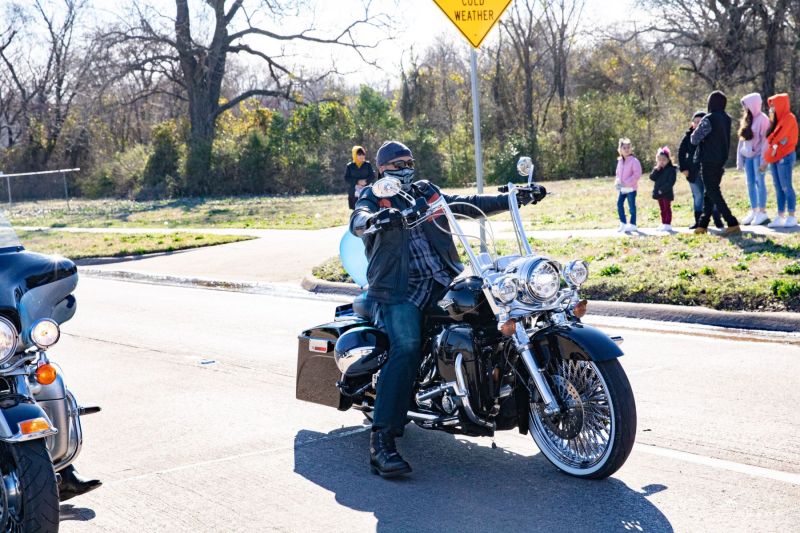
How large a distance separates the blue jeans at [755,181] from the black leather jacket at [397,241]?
971 cm

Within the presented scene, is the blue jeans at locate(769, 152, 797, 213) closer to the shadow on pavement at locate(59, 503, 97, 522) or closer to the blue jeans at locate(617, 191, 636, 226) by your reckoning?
the blue jeans at locate(617, 191, 636, 226)

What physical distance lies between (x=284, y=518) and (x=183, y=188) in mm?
36535

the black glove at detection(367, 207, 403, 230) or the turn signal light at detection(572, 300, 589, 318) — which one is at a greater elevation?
the black glove at detection(367, 207, 403, 230)

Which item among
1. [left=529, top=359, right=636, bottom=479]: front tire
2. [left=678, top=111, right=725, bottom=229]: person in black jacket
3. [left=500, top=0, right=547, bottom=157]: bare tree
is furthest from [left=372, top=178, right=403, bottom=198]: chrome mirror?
[left=500, top=0, right=547, bottom=157]: bare tree

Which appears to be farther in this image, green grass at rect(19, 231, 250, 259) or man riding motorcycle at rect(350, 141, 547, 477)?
green grass at rect(19, 231, 250, 259)

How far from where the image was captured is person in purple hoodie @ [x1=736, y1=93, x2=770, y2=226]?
1430 cm

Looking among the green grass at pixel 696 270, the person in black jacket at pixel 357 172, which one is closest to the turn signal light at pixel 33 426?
the green grass at pixel 696 270

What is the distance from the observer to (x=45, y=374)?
4465mm

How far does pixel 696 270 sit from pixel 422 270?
613cm

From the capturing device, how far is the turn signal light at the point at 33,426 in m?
4.11

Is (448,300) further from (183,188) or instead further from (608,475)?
(183,188)

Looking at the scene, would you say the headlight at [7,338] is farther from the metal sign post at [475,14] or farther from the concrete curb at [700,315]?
the metal sign post at [475,14]

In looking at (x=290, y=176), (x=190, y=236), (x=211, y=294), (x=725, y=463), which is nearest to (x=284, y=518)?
(x=725, y=463)

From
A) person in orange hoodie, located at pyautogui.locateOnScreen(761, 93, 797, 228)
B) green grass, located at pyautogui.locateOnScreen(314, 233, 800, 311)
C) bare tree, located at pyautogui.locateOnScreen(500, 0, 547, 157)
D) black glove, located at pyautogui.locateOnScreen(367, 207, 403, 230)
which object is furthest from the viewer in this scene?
bare tree, located at pyautogui.locateOnScreen(500, 0, 547, 157)
